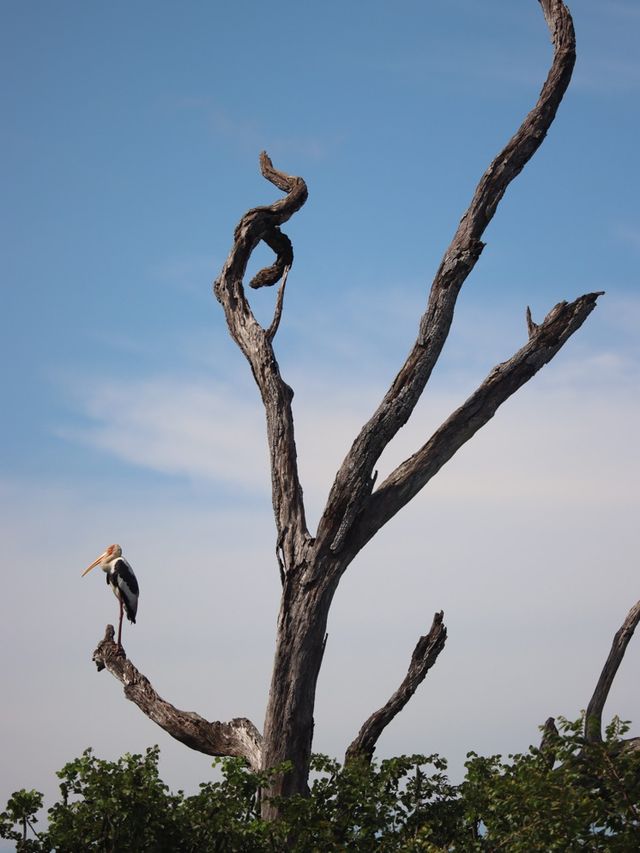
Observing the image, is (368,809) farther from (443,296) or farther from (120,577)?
(120,577)

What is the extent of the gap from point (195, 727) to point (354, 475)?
3.05m

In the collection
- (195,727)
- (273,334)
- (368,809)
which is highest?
(273,334)

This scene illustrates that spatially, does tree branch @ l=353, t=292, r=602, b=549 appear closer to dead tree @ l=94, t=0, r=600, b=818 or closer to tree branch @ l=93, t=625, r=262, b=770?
dead tree @ l=94, t=0, r=600, b=818

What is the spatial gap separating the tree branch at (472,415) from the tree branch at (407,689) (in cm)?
118

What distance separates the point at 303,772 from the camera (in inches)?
379

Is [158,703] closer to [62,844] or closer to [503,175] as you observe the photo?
[62,844]

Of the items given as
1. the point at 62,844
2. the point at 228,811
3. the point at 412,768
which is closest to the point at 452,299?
the point at 412,768

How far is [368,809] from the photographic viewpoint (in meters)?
8.69

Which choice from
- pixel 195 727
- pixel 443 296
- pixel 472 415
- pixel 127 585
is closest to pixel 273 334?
pixel 443 296

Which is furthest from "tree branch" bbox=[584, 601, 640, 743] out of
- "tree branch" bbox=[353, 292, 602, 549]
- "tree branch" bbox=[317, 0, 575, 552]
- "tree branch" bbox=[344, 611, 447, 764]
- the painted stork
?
the painted stork

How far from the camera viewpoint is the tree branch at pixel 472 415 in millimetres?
10148

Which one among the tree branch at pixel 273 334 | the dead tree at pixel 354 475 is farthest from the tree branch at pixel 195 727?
the tree branch at pixel 273 334

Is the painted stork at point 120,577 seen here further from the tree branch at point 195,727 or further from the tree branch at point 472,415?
the tree branch at point 472,415

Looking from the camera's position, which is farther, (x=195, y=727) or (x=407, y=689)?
(x=195, y=727)
